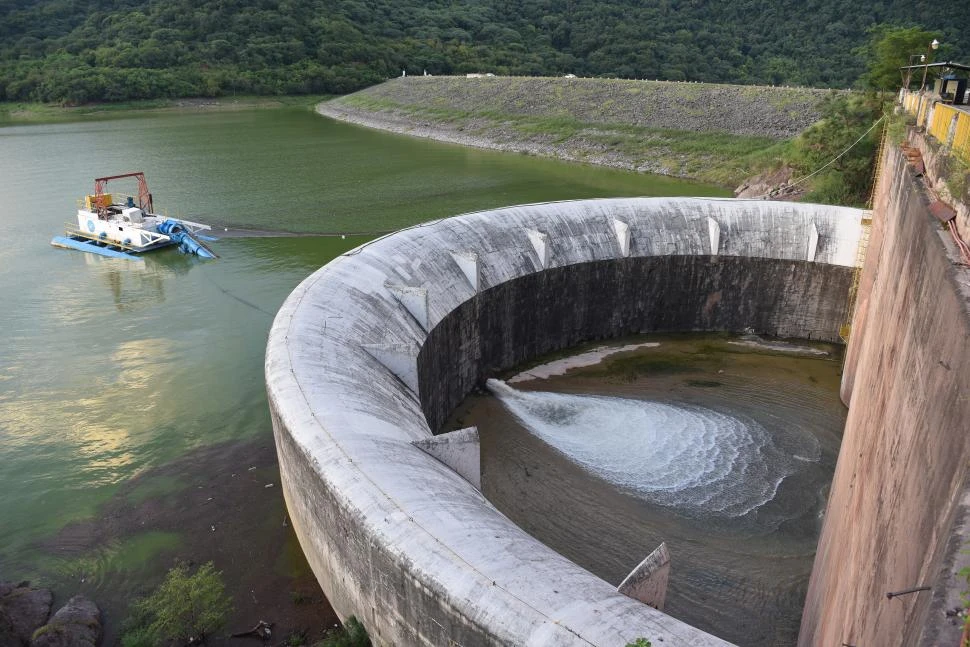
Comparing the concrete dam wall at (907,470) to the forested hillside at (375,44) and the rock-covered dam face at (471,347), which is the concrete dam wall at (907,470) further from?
the forested hillside at (375,44)

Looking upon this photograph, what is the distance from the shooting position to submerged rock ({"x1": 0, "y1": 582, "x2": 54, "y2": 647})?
11.8m

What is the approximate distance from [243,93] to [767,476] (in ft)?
293

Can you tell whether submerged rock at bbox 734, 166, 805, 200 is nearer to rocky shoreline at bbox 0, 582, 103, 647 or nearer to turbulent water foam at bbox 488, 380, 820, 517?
turbulent water foam at bbox 488, 380, 820, 517

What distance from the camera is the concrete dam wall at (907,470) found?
539cm

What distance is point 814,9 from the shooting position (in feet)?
290

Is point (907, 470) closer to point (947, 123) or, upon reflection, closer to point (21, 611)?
point (947, 123)

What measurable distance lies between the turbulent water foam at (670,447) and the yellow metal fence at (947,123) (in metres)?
8.59

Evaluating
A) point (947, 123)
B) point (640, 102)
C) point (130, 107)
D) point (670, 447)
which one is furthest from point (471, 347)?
point (130, 107)

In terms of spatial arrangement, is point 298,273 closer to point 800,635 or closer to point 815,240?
point 815,240

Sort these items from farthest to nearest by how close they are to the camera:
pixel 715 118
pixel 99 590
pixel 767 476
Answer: pixel 715 118 < pixel 767 476 < pixel 99 590

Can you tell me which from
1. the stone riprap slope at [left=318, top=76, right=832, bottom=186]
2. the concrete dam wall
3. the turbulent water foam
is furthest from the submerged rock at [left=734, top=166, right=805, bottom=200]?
the concrete dam wall

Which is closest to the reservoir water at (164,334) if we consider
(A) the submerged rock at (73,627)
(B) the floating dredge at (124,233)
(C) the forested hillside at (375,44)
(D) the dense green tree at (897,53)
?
(A) the submerged rock at (73,627)

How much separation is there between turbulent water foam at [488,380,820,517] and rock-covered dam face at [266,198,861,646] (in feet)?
7.47

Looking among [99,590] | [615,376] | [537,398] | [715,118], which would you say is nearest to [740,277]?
[615,376]
